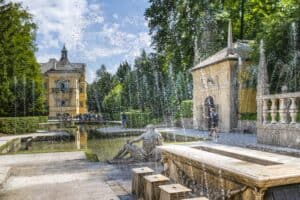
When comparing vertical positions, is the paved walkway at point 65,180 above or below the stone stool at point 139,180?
below

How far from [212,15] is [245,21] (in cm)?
407

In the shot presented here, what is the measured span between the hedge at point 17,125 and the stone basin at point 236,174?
25529mm

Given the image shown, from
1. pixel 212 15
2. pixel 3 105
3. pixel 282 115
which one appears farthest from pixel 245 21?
pixel 282 115

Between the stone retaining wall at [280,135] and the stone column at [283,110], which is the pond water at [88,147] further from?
the stone column at [283,110]

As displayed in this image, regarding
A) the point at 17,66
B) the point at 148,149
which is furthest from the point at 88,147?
the point at 17,66

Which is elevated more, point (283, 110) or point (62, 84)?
point (62, 84)

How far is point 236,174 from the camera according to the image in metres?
4.74

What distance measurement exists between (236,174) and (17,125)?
29.2 m

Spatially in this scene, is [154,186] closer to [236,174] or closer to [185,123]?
[236,174]

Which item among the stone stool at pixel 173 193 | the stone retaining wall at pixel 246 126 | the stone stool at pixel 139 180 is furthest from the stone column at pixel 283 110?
the stone retaining wall at pixel 246 126

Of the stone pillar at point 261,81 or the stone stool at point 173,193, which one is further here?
the stone pillar at point 261,81

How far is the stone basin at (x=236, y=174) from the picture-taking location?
435 cm

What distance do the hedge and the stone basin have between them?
2553cm

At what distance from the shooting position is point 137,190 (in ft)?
22.8
